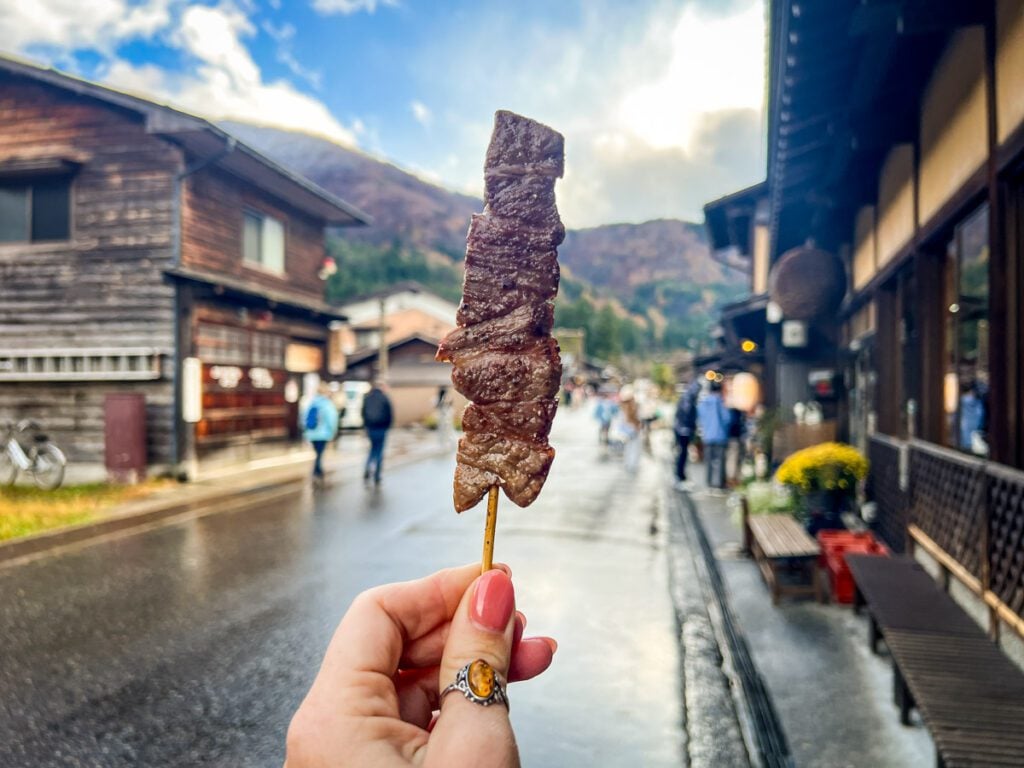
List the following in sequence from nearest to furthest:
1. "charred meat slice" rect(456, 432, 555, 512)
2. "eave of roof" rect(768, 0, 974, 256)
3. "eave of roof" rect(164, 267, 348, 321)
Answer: "charred meat slice" rect(456, 432, 555, 512)
"eave of roof" rect(768, 0, 974, 256)
"eave of roof" rect(164, 267, 348, 321)

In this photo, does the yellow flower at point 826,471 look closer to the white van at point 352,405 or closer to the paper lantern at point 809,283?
the paper lantern at point 809,283

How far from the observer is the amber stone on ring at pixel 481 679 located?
140 centimetres

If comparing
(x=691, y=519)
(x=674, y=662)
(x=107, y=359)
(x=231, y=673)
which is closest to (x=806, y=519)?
(x=691, y=519)

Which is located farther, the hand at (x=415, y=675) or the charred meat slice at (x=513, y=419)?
the charred meat slice at (x=513, y=419)

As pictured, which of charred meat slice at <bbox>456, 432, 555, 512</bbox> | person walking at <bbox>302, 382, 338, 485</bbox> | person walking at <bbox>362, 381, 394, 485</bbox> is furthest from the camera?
person walking at <bbox>362, 381, 394, 485</bbox>

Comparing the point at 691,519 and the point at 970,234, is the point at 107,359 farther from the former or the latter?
the point at 970,234

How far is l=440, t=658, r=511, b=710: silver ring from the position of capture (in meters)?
1.39

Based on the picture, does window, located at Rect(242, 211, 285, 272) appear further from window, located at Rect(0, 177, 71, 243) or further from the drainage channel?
the drainage channel

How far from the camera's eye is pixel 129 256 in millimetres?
14414

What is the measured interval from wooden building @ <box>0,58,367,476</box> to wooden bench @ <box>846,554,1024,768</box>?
1351cm

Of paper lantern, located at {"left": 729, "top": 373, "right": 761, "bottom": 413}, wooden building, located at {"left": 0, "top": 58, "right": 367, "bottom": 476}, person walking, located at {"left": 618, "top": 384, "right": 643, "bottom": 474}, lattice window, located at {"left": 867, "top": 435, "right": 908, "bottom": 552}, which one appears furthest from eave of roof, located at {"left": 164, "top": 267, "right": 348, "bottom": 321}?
lattice window, located at {"left": 867, "top": 435, "right": 908, "bottom": 552}

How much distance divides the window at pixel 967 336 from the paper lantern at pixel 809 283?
2754mm

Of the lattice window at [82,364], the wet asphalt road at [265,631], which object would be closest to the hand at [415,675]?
the wet asphalt road at [265,631]

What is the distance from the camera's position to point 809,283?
911 centimetres
